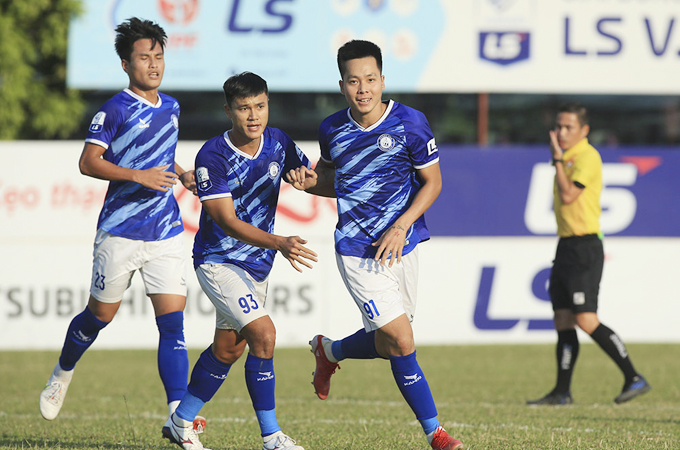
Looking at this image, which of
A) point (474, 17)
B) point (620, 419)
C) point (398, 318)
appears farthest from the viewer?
point (474, 17)

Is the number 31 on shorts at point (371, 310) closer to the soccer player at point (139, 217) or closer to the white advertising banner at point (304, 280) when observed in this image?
the soccer player at point (139, 217)

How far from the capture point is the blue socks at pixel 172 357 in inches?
235

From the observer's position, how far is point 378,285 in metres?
5.12

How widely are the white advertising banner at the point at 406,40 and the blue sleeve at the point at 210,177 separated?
776 centimetres

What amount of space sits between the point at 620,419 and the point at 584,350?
5.28 meters

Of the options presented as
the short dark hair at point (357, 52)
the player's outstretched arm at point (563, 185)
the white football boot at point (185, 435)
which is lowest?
the white football boot at point (185, 435)

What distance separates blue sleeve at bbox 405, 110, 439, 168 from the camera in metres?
5.16

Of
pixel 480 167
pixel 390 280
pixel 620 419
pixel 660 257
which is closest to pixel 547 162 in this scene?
pixel 480 167

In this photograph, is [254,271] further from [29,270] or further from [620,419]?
[29,270]

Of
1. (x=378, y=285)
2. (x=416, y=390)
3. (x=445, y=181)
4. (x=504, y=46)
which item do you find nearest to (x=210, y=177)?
(x=378, y=285)

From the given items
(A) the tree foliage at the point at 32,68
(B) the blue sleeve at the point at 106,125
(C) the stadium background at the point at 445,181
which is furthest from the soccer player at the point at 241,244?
(A) the tree foliage at the point at 32,68

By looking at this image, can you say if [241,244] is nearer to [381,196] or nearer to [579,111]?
[381,196]

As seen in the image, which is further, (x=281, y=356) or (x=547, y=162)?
(x=547, y=162)

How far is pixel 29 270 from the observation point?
11.6 m
